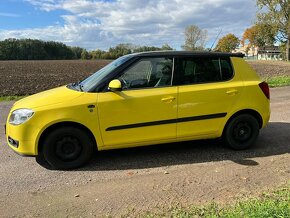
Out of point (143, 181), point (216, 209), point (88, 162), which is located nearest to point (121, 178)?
point (143, 181)

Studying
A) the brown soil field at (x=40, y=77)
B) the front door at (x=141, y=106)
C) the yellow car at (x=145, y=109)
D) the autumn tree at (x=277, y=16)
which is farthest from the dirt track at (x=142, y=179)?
the autumn tree at (x=277, y=16)

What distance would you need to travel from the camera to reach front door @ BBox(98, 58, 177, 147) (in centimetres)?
545

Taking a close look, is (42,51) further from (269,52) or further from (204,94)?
(204,94)

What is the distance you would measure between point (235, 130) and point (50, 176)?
3162 millimetres

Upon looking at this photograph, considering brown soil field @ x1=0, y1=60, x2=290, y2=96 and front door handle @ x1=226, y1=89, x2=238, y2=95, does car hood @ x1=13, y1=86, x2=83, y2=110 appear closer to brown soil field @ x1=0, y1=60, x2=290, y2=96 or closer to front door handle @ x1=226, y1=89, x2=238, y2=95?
front door handle @ x1=226, y1=89, x2=238, y2=95

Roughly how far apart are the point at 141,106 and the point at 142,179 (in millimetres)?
1141

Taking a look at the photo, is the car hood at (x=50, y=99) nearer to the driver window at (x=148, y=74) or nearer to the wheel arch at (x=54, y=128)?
the wheel arch at (x=54, y=128)

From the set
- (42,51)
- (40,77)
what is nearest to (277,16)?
(40,77)

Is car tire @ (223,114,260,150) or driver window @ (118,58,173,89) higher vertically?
driver window @ (118,58,173,89)

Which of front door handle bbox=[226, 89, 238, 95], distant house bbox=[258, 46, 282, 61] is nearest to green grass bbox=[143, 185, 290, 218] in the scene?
front door handle bbox=[226, 89, 238, 95]

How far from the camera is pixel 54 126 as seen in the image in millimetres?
5324

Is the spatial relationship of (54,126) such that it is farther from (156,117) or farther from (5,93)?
(5,93)

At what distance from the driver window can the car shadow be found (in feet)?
3.98

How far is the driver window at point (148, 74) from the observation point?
5.64 metres
